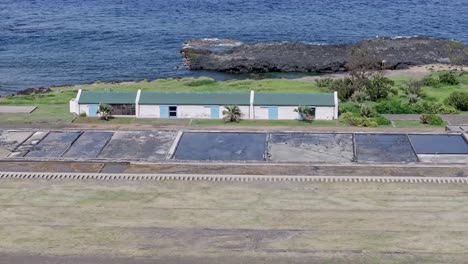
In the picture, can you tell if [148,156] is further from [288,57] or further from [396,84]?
[288,57]

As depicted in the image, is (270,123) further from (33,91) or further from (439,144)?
(33,91)

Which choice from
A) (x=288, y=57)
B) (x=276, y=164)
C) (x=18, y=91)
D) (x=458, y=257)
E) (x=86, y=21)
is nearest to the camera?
(x=458, y=257)

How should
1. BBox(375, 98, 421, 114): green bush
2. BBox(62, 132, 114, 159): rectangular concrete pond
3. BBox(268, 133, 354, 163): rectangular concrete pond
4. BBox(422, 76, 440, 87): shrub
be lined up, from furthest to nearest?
BBox(422, 76, 440, 87): shrub
BBox(375, 98, 421, 114): green bush
BBox(62, 132, 114, 159): rectangular concrete pond
BBox(268, 133, 354, 163): rectangular concrete pond

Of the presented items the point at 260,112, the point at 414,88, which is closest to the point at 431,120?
the point at 414,88

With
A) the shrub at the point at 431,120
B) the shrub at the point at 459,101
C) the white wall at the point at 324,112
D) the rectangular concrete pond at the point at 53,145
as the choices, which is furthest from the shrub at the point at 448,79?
the rectangular concrete pond at the point at 53,145

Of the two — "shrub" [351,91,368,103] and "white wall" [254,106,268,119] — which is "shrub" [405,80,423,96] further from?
"white wall" [254,106,268,119]

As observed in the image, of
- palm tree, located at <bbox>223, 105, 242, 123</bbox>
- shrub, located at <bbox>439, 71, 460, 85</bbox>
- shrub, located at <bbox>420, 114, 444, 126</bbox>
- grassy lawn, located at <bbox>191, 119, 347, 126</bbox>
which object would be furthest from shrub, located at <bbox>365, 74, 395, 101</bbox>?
palm tree, located at <bbox>223, 105, 242, 123</bbox>

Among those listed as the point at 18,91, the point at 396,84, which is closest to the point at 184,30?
the point at 18,91
